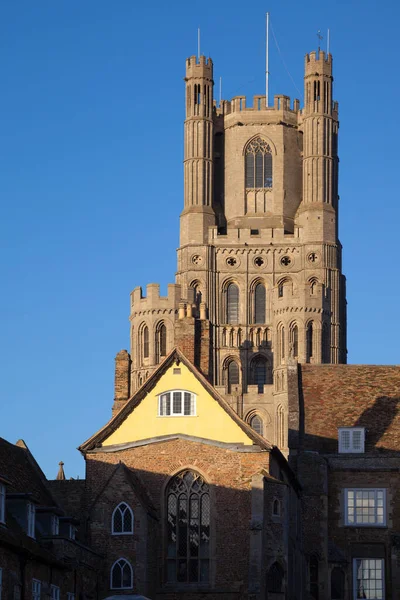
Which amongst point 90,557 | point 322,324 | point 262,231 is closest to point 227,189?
point 262,231

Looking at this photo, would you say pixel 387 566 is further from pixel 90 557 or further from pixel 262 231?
pixel 262 231

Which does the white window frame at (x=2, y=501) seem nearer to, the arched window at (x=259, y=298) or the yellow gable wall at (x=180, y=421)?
the yellow gable wall at (x=180, y=421)

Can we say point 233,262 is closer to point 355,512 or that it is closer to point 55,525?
point 355,512

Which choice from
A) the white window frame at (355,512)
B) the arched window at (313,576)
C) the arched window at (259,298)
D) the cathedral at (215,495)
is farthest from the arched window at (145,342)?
the arched window at (313,576)

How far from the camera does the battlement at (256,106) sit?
6604 inches

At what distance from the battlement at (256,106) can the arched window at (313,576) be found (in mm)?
99299

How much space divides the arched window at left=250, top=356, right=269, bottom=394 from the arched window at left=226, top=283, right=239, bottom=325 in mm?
3918

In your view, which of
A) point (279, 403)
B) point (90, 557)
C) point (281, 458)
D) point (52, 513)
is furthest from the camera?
point (279, 403)

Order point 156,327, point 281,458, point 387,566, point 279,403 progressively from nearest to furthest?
point 281,458 → point 387,566 → point 279,403 → point 156,327

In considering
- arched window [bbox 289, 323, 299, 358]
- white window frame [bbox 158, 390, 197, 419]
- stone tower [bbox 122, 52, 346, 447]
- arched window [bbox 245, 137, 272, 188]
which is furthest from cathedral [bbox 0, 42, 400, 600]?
arched window [bbox 245, 137, 272, 188]

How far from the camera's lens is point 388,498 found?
7269 cm

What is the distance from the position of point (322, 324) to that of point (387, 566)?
78472 millimetres

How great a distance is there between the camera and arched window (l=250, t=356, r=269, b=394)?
155 metres

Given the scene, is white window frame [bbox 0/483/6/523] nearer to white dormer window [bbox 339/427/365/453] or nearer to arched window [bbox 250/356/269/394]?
white dormer window [bbox 339/427/365/453]
